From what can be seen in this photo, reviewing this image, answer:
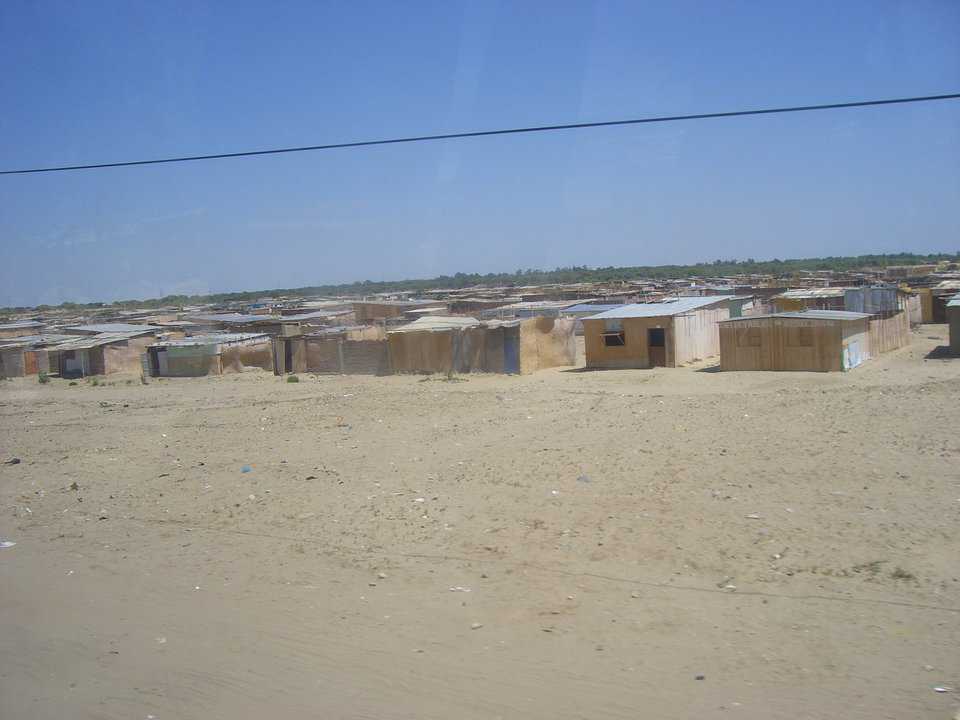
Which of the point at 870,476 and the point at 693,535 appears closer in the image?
the point at 693,535

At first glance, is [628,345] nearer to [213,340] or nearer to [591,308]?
[591,308]

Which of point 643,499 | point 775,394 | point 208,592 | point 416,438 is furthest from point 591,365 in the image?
point 208,592

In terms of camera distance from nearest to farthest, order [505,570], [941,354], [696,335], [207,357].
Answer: [505,570]
[941,354]
[696,335]
[207,357]

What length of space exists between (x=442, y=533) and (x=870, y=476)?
6.39m

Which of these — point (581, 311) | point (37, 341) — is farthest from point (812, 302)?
point (37, 341)

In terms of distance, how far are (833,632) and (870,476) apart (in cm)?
556

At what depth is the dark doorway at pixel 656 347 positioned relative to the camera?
3334 centimetres

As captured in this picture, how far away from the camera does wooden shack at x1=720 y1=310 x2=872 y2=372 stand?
28.2 m

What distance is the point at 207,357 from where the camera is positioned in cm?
3844

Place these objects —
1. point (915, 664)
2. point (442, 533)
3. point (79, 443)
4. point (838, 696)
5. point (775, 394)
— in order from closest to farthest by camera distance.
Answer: point (838, 696) → point (915, 664) → point (442, 533) → point (79, 443) → point (775, 394)

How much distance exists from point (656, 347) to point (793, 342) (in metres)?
6.05

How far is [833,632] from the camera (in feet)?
24.6

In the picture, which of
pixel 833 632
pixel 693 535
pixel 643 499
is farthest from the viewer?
pixel 643 499

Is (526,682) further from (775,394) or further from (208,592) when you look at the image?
(775,394)
